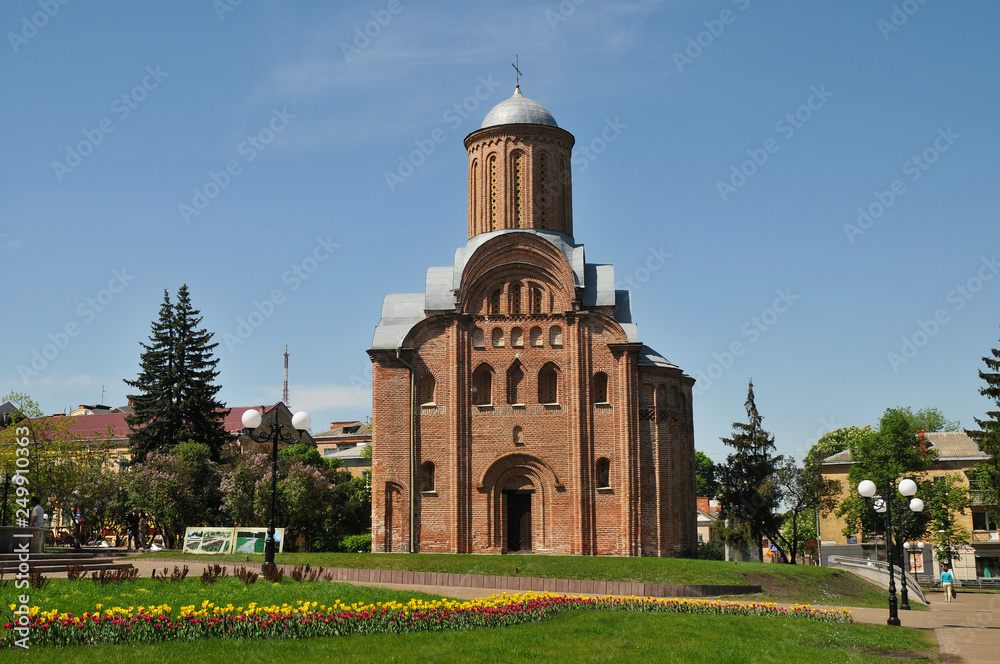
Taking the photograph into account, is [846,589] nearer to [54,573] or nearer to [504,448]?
[504,448]

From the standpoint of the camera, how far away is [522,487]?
103 feet

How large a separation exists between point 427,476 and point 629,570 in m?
9.97

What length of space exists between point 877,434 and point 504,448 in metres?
19.4

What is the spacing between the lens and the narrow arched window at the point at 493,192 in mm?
35000

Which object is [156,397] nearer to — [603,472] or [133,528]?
[133,528]

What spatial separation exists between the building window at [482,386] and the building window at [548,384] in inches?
71.4

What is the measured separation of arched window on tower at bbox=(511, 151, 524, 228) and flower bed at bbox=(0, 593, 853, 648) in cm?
2124

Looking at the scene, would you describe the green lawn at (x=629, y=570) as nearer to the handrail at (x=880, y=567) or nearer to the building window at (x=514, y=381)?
the handrail at (x=880, y=567)

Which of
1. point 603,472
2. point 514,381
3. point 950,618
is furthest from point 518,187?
point 950,618

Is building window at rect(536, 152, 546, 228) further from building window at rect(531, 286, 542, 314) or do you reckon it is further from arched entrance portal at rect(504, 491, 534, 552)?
arched entrance portal at rect(504, 491, 534, 552)

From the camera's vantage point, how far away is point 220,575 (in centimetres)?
1598

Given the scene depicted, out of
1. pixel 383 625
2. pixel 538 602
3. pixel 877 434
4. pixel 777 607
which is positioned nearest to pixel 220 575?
pixel 383 625

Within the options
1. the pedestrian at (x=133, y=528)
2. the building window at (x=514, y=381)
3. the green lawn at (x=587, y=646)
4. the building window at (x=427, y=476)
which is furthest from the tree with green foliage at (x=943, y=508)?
the pedestrian at (x=133, y=528)

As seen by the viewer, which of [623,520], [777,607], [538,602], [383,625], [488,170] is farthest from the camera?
[488,170]
